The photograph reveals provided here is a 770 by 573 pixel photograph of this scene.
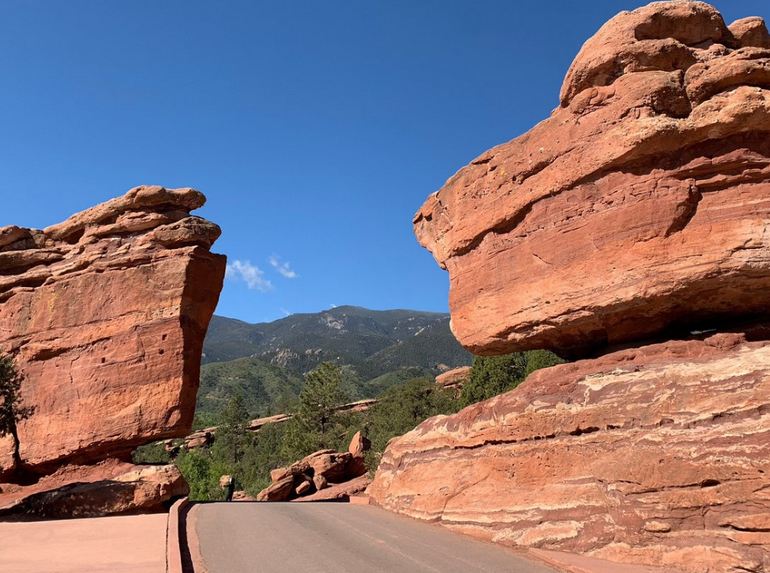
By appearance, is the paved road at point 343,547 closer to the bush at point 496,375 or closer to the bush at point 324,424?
the bush at point 324,424

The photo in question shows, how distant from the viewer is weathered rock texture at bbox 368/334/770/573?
28.8 feet

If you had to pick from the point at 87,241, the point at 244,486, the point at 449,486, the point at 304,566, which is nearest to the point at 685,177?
the point at 449,486

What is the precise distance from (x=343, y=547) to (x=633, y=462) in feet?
19.1

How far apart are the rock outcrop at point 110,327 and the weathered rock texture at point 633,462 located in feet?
39.8

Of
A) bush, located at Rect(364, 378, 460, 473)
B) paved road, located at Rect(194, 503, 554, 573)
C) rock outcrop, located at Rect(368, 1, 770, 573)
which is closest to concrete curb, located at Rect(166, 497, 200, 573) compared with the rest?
paved road, located at Rect(194, 503, 554, 573)

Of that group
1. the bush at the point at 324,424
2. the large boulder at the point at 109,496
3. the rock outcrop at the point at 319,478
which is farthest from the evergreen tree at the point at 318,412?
the large boulder at the point at 109,496

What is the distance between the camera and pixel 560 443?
11.5 metres

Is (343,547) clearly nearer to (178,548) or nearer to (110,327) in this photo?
(178,548)

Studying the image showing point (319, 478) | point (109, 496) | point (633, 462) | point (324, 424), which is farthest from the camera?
point (324, 424)

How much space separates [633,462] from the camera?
32.8 feet

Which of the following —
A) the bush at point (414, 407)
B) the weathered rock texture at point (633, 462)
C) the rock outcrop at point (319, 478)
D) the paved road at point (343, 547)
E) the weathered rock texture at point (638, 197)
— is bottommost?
the rock outcrop at point (319, 478)

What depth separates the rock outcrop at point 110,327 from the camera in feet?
67.7

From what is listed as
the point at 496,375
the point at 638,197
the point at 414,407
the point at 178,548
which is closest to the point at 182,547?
the point at 178,548

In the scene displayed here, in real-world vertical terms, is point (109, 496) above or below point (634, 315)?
below
